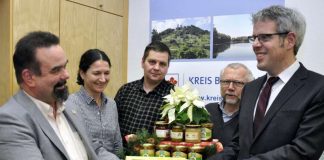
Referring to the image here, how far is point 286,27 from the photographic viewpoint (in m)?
1.75

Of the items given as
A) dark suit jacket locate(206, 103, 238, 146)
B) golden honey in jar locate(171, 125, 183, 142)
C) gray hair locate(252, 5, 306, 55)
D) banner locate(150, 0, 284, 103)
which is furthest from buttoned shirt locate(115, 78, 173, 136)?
banner locate(150, 0, 284, 103)

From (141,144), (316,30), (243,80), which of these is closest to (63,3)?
(243,80)

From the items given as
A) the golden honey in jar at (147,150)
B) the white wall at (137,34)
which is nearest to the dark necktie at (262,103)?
the golden honey in jar at (147,150)

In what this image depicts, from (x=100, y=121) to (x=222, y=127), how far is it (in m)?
0.85

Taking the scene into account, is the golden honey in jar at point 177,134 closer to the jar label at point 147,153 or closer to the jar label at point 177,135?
the jar label at point 177,135

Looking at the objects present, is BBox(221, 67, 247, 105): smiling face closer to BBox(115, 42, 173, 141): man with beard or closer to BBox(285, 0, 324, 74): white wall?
BBox(115, 42, 173, 141): man with beard

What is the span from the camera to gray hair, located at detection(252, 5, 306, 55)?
5.75 ft

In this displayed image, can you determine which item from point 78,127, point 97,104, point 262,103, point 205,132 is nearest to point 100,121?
point 97,104

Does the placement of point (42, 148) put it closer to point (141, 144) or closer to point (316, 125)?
point (141, 144)

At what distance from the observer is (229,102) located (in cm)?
285

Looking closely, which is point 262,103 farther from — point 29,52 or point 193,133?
point 29,52

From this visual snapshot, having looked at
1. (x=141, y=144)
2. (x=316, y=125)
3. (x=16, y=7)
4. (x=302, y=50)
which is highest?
(x=16, y=7)

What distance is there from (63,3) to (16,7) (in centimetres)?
54

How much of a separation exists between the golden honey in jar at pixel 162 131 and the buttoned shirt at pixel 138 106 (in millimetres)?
440
